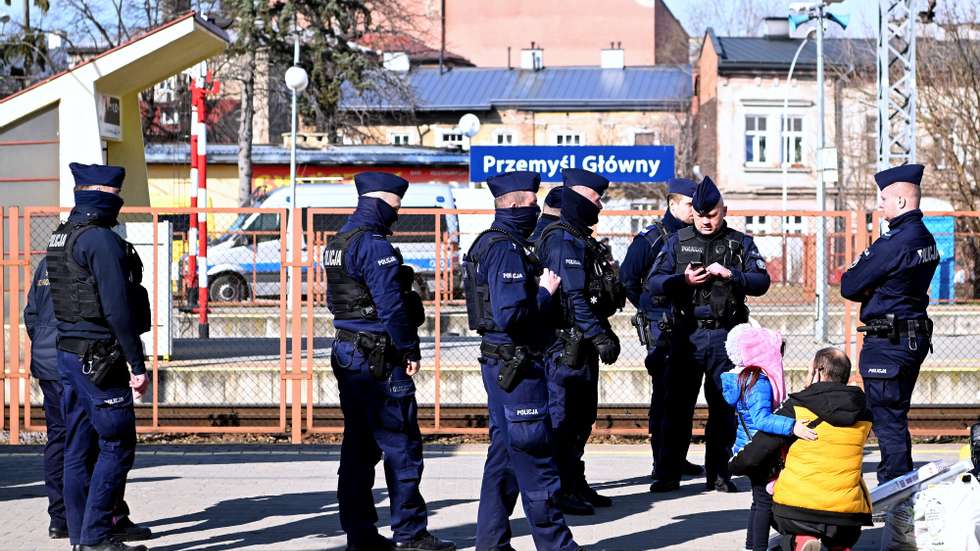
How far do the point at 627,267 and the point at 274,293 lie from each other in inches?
445

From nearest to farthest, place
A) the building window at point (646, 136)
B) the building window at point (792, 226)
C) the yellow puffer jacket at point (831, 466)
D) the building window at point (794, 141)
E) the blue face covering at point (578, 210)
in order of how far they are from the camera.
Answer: the yellow puffer jacket at point (831, 466) → the blue face covering at point (578, 210) → the building window at point (792, 226) → the building window at point (794, 141) → the building window at point (646, 136)

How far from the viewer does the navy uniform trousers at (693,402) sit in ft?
28.9

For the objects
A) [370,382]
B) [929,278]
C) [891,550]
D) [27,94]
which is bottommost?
[891,550]

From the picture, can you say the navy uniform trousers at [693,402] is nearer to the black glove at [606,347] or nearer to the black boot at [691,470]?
the black boot at [691,470]

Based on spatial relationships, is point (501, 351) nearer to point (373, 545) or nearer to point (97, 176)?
point (373, 545)

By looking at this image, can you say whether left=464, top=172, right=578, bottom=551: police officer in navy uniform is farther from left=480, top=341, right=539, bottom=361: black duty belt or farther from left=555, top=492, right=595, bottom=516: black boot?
left=555, top=492, right=595, bottom=516: black boot

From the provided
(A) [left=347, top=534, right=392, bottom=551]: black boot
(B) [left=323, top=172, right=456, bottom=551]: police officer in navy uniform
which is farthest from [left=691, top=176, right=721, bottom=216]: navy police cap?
(A) [left=347, top=534, right=392, bottom=551]: black boot

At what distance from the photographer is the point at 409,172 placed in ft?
116

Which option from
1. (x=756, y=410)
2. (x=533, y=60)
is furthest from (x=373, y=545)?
(x=533, y=60)

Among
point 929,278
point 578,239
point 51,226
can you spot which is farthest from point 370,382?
point 51,226

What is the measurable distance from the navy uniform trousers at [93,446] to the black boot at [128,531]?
510mm

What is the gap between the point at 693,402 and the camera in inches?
363

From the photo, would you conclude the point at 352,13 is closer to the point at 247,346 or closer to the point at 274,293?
the point at 274,293

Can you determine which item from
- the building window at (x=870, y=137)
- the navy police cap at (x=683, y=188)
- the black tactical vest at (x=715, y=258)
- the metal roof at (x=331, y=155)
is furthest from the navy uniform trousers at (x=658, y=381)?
the building window at (x=870, y=137)
